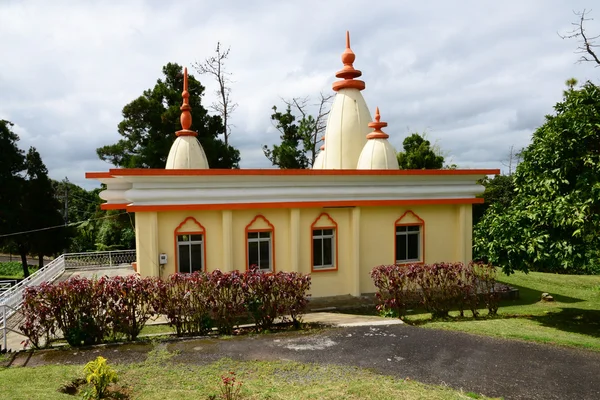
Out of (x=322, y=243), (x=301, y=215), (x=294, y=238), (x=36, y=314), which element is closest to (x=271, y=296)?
(x=294, y=238)

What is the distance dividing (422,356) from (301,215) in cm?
563

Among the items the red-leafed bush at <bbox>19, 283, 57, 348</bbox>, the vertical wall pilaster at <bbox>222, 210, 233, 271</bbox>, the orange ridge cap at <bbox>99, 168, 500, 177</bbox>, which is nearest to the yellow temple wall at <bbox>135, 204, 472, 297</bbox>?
the vertical wall pilaster at <bbox>222, 210, 233, 271</bbox>

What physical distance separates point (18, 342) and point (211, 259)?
14.7 feet

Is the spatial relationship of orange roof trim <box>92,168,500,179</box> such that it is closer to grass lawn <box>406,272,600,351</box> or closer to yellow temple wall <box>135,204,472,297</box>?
yellow temple wall <box>135,204,472,297</box>

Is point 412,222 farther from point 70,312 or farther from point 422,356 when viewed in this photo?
point 70,312

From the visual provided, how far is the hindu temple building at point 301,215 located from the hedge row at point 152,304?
2128 millimetres

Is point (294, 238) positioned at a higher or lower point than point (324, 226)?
lower

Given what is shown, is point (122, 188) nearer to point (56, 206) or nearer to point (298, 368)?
point (298, 368)

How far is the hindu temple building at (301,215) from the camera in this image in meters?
10.9

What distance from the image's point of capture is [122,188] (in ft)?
39.9

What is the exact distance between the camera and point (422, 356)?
734 cm

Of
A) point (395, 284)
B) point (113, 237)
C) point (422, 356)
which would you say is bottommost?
point (113, 237)

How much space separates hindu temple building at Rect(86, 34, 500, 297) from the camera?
10.9 metres

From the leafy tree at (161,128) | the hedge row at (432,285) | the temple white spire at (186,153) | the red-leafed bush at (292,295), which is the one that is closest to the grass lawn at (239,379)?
the red-leafed bush at (292,295)
